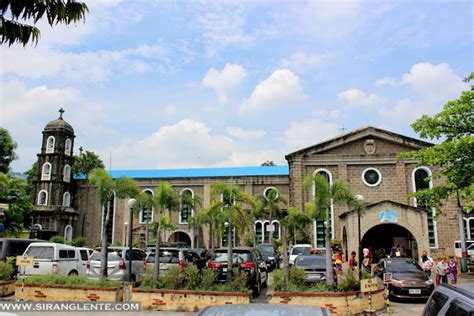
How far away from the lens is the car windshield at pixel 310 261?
53.3 ft

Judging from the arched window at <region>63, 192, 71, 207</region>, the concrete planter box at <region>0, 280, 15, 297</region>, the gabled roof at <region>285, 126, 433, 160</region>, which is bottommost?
the concrete planter box at <region>0, 280, 15, 297</region>

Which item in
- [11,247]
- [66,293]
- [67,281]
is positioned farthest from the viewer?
[11,247]

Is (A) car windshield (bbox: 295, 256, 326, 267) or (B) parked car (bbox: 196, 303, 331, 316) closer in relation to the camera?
(B) parked car (bbox: 196, 303, 331, 316)

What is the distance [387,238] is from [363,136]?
830cm

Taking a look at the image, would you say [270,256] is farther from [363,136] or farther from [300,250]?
[363,136]

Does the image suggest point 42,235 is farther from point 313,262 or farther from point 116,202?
point 313,262

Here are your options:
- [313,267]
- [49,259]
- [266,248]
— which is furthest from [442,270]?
[49,259]

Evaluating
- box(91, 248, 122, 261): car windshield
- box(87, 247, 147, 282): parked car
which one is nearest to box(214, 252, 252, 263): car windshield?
box(87, 247, 147, 282): parked car

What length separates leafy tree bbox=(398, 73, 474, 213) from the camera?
1819 cm

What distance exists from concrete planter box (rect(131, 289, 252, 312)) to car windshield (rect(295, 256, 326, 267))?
4385mm

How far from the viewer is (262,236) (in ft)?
130

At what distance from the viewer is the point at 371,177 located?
35.4 metres

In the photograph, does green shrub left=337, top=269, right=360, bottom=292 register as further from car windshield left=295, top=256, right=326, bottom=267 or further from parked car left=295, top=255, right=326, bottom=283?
car windshield left=295, top=256, right=326, bottom=267

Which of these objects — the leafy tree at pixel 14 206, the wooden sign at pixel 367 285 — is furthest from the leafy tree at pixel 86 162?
the wooden sign at pixel 367 285
